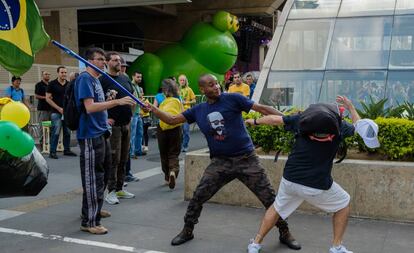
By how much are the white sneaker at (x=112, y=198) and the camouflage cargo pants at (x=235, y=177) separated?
5.82 ft

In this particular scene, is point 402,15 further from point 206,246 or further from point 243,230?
point 206,246

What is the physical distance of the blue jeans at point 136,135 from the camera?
9.74 meters

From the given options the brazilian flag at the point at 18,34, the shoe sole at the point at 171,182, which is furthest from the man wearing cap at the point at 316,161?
the shoe sole at the point at 171,182

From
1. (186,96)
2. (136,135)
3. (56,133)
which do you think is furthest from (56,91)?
(186,96)

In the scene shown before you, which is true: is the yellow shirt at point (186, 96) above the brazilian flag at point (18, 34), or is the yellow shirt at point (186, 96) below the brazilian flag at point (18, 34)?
below

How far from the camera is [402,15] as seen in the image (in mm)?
9008

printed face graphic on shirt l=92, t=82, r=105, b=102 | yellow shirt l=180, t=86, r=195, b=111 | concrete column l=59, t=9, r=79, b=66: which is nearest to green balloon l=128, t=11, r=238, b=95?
concrete column l=59, t=9, r=79, b=66

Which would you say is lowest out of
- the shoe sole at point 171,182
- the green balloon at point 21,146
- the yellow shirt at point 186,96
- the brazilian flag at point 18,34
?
the shoe sole at point 171,182

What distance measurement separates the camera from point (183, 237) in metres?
4.64

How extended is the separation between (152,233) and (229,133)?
54.1 inches

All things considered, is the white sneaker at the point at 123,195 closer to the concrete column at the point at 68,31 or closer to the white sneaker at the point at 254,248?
the white sneaker at the point at 254,248

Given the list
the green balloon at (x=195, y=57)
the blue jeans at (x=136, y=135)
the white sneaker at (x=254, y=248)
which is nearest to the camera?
the white sneaker at (x=254, y=248)

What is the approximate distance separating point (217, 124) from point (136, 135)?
5905 mm

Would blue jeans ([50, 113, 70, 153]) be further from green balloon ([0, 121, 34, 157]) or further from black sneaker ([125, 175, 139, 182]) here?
green balloon ([0, 121, 34, 157])
